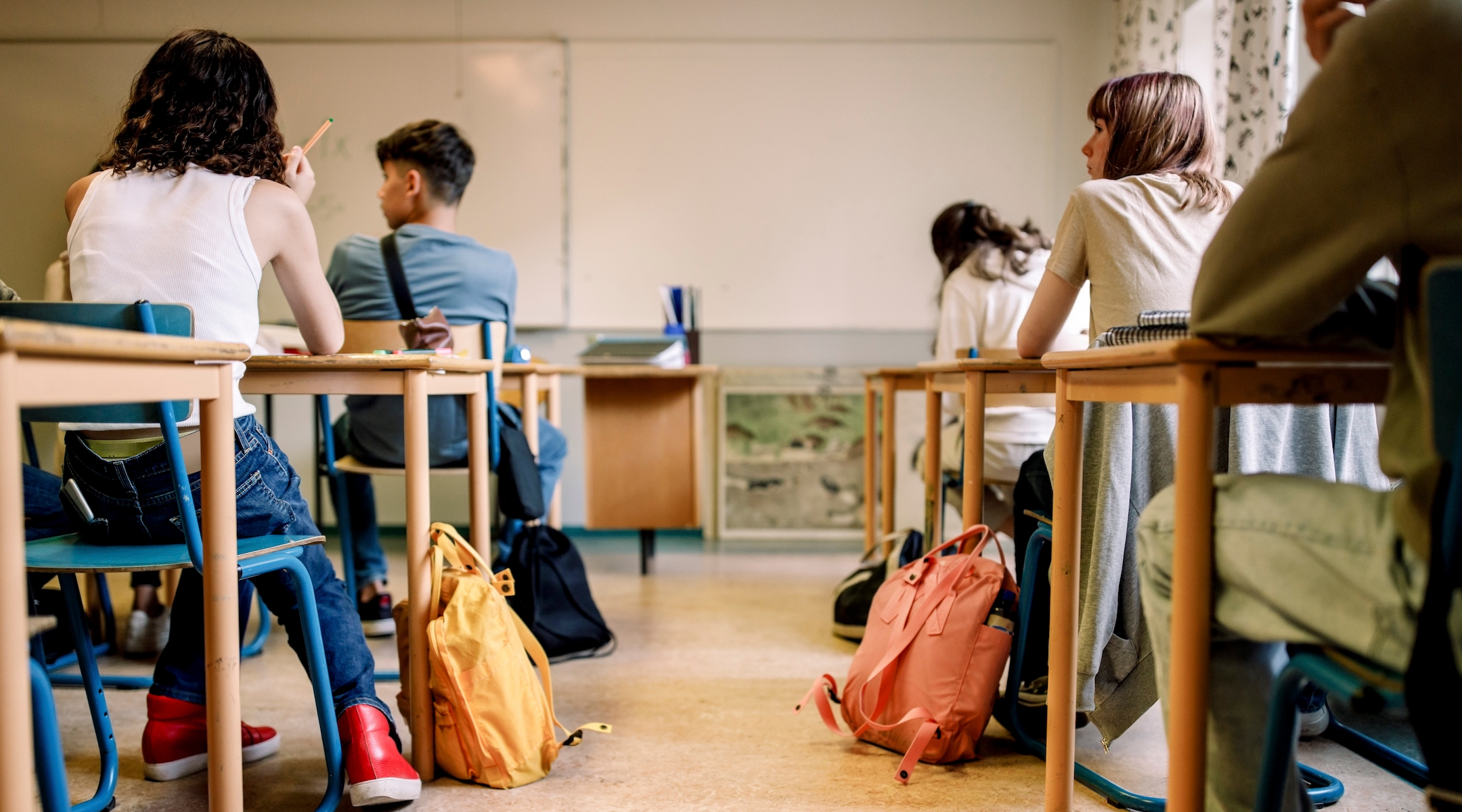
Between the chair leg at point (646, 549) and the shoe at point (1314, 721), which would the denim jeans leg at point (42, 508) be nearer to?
the chair leg at point (646, 549)

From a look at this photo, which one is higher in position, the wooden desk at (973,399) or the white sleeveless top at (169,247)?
the white sleeveless top at (169,247)

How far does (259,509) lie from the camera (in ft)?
4.23

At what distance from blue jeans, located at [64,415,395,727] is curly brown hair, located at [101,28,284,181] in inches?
15.3

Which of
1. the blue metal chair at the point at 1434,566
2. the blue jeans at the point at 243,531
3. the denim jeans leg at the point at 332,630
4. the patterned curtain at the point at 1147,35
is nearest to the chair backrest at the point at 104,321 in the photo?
the blue jeans at the point at 243,531

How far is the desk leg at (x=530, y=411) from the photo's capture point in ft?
7.69

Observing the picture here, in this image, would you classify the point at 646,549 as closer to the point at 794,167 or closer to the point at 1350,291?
the point at 794,167

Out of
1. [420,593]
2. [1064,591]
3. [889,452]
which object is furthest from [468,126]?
[1064,591]

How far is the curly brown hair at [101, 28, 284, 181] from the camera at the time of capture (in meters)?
1.31

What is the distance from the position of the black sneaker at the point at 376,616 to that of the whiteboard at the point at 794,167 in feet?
5.68

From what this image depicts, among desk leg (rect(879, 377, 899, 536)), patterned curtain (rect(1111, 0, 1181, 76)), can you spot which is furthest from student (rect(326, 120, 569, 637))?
patterned curtain (rect(1111, 0, 1181, 76))

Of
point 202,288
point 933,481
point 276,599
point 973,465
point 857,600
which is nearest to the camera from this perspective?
point 202,288

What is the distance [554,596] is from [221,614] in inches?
41.0

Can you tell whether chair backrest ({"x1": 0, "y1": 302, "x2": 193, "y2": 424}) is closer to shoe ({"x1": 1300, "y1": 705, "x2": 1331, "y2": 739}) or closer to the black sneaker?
the black sneaker

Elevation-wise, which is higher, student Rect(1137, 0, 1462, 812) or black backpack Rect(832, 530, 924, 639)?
student Rect(1137, 0, 1462, 812)
